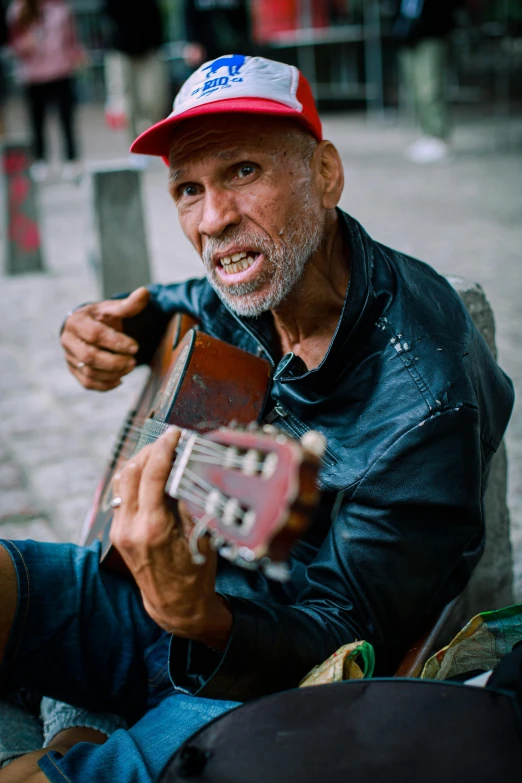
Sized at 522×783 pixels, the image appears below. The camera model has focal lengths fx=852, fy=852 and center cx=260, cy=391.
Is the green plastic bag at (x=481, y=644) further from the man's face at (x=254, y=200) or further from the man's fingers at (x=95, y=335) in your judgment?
the man's fingers at (x=95, y=335)

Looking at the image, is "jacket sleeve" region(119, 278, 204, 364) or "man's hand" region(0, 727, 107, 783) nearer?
"man's hand" region(0, 727, 107, 783)

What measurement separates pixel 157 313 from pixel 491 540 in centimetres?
123

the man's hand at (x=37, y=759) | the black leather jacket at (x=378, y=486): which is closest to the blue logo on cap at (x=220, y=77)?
the black leather jacket at (x=378, y=486)

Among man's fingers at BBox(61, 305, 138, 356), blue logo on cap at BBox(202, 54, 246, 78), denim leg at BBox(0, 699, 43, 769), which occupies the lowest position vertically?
denim leg at BBox(0, 699, 43, 769)

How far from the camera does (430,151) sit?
9578 millimetres

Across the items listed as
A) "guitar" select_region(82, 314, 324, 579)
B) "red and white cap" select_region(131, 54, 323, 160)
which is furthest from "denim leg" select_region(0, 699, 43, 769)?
"red and white cap" select_region(131, 54, 323, 160)

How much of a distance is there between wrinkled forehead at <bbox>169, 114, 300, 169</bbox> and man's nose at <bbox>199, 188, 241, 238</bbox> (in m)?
0.08

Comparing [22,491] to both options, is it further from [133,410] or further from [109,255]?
[109,255]

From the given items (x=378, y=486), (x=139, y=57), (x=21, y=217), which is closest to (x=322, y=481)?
(x=378, y=486)

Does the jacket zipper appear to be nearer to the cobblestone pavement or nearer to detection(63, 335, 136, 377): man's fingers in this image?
detection(63, 335, 136, 377): man's fingers

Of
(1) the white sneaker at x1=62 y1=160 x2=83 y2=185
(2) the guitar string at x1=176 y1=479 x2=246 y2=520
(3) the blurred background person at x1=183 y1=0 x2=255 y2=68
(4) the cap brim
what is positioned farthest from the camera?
(3) the blurred background person at x1=183 y1=0 x2=255 y2=68

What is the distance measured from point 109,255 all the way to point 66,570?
3.74 meters

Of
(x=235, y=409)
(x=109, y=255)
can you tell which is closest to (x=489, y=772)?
(x=235, y=409)

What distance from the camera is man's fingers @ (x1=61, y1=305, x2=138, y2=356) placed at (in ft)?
8.33
